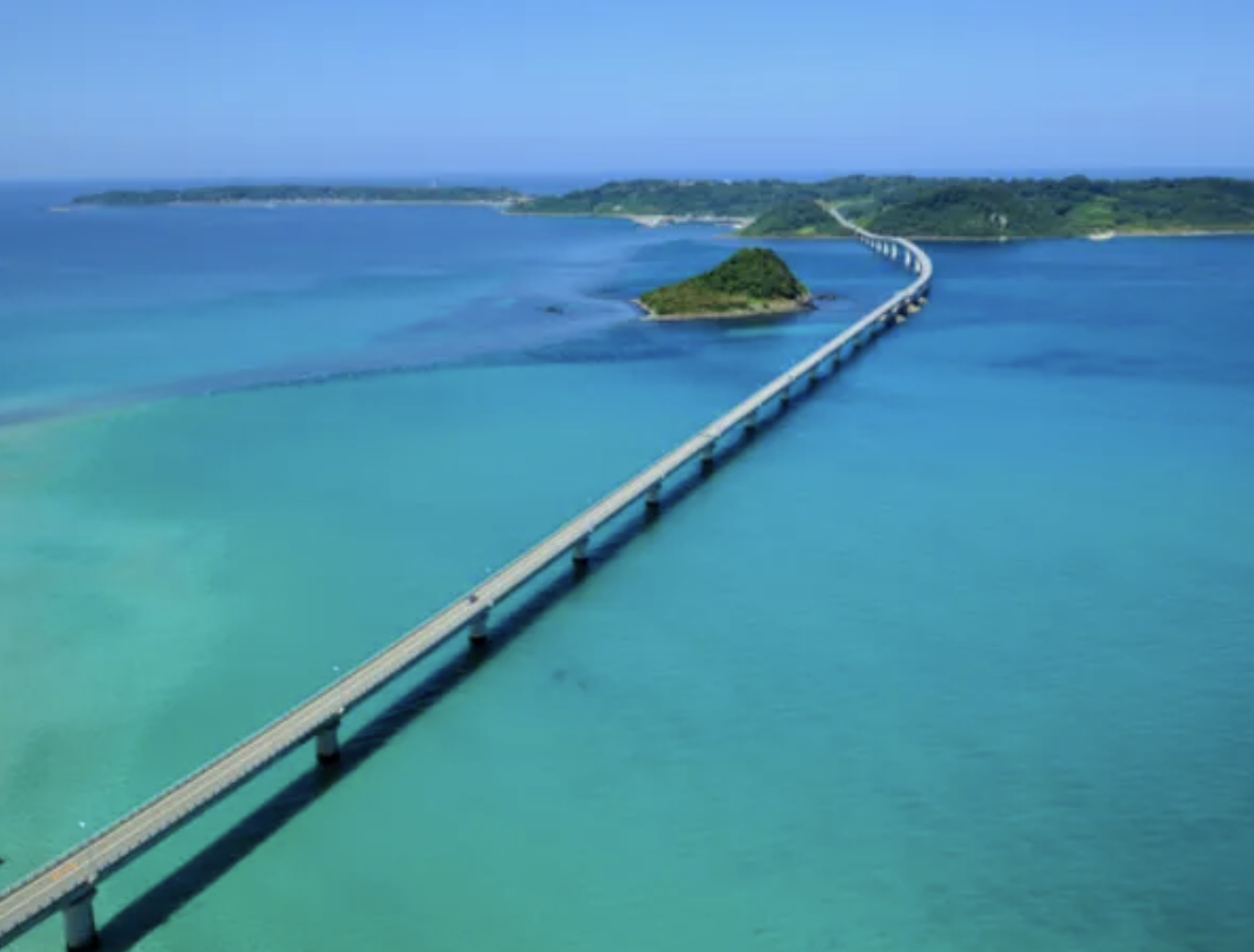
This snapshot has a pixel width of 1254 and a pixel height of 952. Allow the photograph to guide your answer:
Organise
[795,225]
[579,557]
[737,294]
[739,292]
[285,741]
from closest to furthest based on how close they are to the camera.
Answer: [285,741] < [579,557] < [737,294] < [739,292] < [795,225]

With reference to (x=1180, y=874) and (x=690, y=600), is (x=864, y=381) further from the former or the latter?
(x=1180, y=874)

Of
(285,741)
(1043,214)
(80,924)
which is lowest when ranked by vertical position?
(80,924)

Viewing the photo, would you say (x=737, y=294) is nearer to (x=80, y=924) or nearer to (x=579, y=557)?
(x=579, y=557)

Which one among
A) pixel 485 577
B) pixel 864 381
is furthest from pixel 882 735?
pixel 864 381

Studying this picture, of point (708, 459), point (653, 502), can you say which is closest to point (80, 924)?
point (653, 502)

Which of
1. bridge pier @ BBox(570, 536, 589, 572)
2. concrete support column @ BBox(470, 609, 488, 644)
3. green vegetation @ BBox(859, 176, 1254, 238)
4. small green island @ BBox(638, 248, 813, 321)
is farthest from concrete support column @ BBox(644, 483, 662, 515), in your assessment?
green vegetation @ BBox(859, 176, 1254, 238)

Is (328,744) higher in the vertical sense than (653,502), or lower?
lower
